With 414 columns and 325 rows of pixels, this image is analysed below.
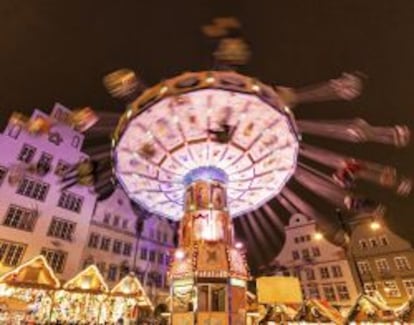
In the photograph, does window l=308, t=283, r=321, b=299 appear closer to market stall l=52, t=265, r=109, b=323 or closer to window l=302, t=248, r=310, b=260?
window l=302, t=248, r=310, b=260

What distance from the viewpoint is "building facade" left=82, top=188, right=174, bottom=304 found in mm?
28312

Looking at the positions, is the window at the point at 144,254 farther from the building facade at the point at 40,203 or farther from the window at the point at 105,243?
the building facade at the point at 40,203

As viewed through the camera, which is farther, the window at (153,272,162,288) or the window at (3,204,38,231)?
the window at (153,272,162,288)

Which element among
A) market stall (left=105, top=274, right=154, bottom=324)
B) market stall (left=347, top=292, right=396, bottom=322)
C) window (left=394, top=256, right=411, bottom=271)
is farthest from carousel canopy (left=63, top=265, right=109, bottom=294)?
window (left=394, top=256, right=411, bottom=271)

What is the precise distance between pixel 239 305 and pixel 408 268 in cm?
2347

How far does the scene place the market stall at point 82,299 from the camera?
16.2m

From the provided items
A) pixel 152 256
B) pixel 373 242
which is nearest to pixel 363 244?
pixel 373 242

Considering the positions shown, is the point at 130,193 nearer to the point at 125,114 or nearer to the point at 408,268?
the point at 125,114

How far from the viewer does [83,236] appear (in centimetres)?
2619

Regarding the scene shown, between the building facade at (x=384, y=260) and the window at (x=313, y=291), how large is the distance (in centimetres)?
489

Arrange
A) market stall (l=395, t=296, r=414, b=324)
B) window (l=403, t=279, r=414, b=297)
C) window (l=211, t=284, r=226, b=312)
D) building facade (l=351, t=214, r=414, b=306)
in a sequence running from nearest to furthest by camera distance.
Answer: market stall (l=395, t=296, r=414, b=324)
window (l=211, t=284, r=226, b=312)
window (l=403, t=279, r=414, b=297)
building facade (l=351, t=214, r=414, b=306)

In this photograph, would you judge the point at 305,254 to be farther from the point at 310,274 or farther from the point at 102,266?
the point at 102,266

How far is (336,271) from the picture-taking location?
3306 centimetres

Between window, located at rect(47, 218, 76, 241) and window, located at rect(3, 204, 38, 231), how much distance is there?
1494mm
